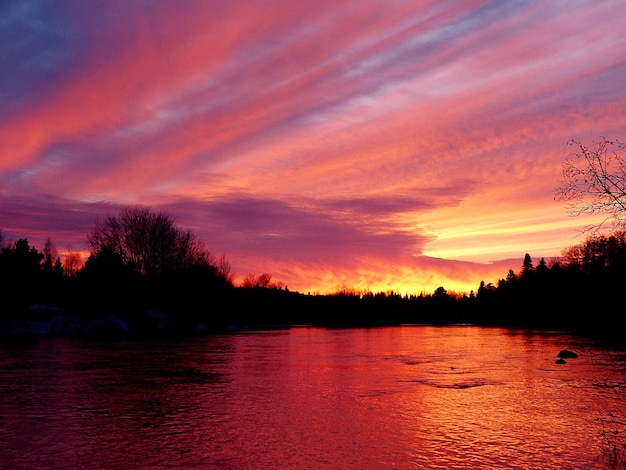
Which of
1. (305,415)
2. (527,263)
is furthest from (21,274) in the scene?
(527,263)

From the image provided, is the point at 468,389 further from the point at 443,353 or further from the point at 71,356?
the point at 71,356

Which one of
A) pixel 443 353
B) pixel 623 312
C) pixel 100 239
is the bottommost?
pixel 443 353

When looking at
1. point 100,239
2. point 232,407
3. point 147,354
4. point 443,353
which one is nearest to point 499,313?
point 100,239

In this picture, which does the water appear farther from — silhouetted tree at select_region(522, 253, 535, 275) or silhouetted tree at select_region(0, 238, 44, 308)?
silhouetted tree at select_region(522, 253, 535, 275)

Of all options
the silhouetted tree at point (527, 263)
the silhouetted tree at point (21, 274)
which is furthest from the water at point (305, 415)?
the silhouetted tree at point (527, 263)

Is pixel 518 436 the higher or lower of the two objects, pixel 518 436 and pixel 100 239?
the lower

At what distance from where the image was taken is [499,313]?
511 feet

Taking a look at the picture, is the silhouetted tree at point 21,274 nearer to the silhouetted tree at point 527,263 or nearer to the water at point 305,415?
the water at point 305,415

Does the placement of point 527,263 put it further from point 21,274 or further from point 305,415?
point 305,415

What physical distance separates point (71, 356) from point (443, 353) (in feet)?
90.9

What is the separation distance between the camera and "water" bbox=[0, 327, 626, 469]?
13.0m

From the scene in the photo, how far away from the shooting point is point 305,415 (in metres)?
18.0

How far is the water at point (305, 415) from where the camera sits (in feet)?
42.5

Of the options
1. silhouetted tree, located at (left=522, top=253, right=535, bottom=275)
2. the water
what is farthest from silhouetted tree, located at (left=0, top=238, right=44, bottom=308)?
silhouetted tree, located at (left=522, top=253, right=535, bottom=275)
